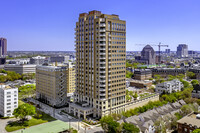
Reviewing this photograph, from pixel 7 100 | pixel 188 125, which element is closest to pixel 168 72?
pixel 188 125

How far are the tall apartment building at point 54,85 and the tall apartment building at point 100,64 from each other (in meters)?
14.2

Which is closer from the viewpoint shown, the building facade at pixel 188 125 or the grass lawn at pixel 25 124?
the building facade at pixel 188 125

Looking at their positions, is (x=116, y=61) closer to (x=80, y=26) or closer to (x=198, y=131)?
(x=80, y=26)

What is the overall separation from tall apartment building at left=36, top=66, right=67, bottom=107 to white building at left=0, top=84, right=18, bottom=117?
18913 mm

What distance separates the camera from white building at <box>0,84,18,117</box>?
80.0 meters

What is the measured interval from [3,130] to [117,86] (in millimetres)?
47404

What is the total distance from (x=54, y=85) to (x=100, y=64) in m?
31.5

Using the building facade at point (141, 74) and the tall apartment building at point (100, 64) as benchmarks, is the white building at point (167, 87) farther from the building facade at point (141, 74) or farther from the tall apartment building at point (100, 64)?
the building facade at point (141, 74)

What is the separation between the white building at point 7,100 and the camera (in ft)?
263

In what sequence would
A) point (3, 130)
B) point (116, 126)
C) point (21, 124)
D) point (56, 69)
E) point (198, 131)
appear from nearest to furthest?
point (198, 131), point (116, 126), point (3, 130), point (21, 124), point (56, 69)

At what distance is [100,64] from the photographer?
76188 millimetres

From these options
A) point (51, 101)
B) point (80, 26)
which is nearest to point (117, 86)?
point (80, 26)

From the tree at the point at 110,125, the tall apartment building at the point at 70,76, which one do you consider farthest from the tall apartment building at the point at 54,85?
the tree at the point at 110,125

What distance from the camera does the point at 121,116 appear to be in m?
73.9
